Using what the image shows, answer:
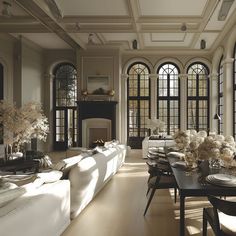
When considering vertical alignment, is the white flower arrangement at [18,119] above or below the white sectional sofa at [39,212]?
above

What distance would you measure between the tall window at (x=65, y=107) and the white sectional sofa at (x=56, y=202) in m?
6.69

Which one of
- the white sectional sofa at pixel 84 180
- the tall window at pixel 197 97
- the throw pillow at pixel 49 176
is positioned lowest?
the white sectional sofa at pixel 84 180

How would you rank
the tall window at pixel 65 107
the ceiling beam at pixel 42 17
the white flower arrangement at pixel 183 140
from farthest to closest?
the tall window at pixel 65 107
the ceiling beam at pixel 42 17
the white flower arrangement at pixel 183 140

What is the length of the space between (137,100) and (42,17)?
5.68 meters

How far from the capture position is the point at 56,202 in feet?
9.12

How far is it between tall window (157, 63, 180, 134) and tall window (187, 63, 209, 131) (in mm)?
487

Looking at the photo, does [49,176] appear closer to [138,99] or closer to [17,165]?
[17,165]

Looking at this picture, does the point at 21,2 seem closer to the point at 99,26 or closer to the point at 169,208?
the point at 99,26

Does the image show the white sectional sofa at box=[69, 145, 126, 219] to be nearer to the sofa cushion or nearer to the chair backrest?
the sofa cushion

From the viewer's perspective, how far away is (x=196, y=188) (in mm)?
2434

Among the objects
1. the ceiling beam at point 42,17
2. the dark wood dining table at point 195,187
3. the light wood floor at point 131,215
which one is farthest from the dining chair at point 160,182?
the ceiling beam at point 42,17

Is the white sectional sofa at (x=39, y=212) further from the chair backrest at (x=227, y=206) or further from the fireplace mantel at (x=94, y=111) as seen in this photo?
the fireplace mantel at (x=94, y=111)

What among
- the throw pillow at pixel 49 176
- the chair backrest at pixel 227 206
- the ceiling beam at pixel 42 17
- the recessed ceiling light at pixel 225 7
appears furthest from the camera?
the ceiling beam at pixel 42 17

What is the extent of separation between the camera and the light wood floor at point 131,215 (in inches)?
124
